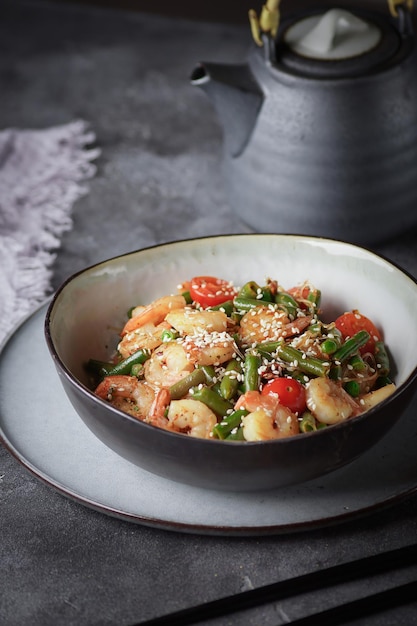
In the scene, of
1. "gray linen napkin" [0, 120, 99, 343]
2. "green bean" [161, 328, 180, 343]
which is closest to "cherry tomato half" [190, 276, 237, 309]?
"green bean" [161, 328, 180, 343]

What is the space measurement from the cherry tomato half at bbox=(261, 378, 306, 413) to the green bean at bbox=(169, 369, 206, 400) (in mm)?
113

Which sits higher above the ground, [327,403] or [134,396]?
[327,403]

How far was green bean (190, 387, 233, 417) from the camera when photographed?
1.32m

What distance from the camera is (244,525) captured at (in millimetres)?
1255

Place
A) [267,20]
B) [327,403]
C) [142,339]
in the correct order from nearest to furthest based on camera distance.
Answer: [327,403] < [142,339] < [267,20]

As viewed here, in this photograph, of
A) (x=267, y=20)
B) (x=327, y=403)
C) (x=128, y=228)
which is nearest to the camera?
(x=327, y=403)

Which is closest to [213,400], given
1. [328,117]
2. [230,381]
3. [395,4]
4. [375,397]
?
[230,381]

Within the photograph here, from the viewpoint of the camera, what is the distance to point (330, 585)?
1213 mm

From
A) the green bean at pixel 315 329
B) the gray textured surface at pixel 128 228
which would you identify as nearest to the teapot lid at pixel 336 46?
the gray textured surface at pixel 128 228

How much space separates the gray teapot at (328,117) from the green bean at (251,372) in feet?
2.25

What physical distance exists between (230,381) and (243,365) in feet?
0.15

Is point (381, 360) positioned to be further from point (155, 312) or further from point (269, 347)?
point (155, 312)

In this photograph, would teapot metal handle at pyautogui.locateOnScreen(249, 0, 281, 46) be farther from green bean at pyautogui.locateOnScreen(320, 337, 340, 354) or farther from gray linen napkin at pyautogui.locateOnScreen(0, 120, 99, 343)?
green bean at pyautogui.locateOnScreen(320, 337, 340, 354)

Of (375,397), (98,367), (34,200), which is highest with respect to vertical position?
(375,397)
